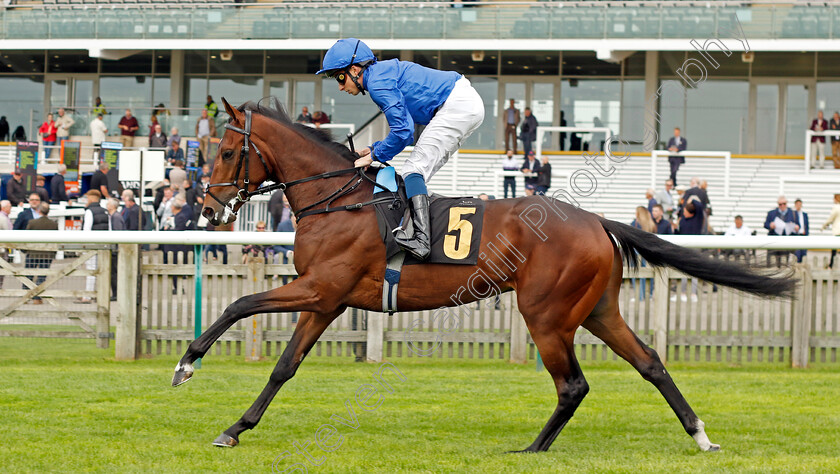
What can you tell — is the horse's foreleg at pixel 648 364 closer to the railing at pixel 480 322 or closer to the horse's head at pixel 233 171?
the horse's head at pixel 233 171

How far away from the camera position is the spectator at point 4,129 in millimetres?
26453

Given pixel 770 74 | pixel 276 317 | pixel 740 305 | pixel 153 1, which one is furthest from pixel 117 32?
pixel 740 305

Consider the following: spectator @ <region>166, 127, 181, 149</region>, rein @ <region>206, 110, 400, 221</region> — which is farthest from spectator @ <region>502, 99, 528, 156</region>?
rein @ <region>206, 110, 400, 221</region>

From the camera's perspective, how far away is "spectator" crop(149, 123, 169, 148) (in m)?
21.2

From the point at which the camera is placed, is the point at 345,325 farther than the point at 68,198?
No

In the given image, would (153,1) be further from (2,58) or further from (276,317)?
(276,317)

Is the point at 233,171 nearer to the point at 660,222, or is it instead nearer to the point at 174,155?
the point at 660,222

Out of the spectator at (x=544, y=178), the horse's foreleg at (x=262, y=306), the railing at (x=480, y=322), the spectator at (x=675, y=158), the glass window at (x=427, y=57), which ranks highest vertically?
the glass window at (x=427, y=57)

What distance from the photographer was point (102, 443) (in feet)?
16.0

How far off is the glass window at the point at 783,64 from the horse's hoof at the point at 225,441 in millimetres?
23015

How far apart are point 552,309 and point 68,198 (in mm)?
14701

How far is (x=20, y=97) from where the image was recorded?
2789 centimetres

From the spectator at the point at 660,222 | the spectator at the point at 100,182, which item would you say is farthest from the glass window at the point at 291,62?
the spectator at the point at 660,222

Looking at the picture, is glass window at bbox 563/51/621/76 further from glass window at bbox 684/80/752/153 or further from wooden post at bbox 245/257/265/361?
wooden post at bbox 245/257/265/361
